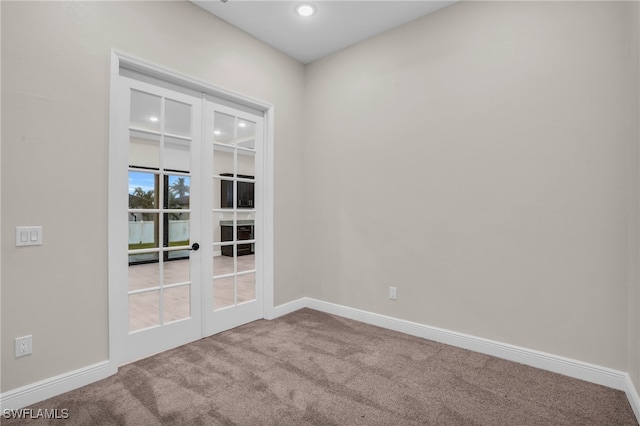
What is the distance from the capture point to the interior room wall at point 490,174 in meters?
2.23

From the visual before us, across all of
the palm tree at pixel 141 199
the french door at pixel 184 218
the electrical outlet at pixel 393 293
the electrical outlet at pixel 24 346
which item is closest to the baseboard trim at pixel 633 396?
the electrical outlet at pixel 393 293

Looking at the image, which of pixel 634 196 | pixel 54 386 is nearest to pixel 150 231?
pixel 54 386

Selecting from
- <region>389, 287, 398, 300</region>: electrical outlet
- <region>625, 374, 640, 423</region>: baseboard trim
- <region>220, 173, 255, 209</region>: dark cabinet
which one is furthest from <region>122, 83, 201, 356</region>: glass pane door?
<region>625, 374, 640, 423</region>: baseboard trim

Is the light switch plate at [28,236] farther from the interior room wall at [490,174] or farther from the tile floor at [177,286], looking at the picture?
the interior room wall at [490,174]

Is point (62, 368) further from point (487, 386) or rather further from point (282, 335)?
point (487, 386)

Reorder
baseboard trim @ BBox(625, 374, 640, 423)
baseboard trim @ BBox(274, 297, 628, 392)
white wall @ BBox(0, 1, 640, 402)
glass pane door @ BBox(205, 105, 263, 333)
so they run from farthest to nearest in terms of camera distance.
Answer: glass pane door @ BBox(205, 105, 263, 333)
baseboard trim @ BBox(274, 297, 628, 392)
white wall @ BBox(0, 1, 640, 402)
baseboard trim @ BBox(625, 374, 640, 423)

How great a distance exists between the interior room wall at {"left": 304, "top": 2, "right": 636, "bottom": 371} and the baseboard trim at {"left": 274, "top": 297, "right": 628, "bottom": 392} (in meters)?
0.06

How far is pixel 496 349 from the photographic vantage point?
2.63 m

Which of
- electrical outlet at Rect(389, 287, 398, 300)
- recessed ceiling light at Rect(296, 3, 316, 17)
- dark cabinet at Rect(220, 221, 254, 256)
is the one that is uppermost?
recessed ceiling light at Rect(296, 3, 316, 17)

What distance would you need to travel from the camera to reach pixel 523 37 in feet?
8.25

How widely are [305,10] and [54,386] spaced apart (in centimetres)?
347

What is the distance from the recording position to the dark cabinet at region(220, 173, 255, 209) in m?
3.22

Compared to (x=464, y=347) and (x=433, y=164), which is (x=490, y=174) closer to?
(x=433, y=164)

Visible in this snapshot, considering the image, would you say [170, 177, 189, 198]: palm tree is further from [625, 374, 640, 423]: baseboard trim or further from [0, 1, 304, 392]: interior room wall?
[625, 374, 640, 423]: baseboard trim
